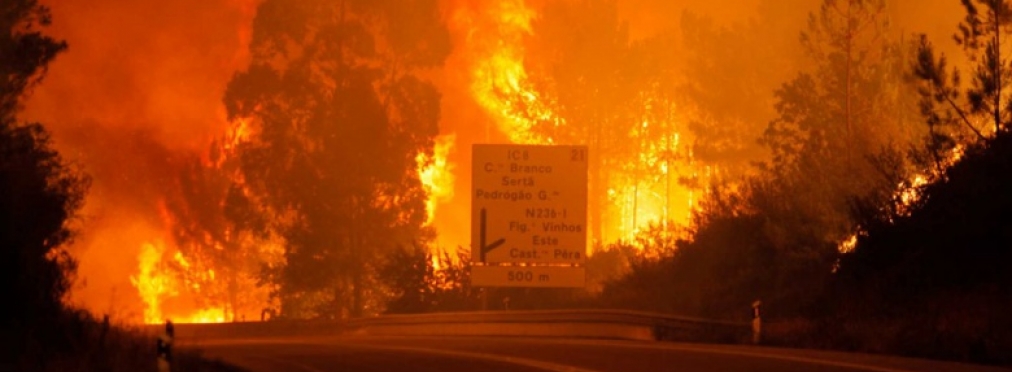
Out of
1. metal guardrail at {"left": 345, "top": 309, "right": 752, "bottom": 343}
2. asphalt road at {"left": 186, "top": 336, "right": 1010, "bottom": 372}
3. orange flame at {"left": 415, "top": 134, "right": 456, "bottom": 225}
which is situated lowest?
asphalt road at {"left": 186, "top": 336, "right": 1010, "bottom": 372}

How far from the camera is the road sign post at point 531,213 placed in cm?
3656

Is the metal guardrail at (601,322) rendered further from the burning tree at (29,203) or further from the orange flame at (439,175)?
the orange flame at (439,175)

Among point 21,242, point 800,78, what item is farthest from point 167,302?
point 21,242

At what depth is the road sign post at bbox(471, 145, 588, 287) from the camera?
120ft

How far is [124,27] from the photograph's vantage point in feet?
286

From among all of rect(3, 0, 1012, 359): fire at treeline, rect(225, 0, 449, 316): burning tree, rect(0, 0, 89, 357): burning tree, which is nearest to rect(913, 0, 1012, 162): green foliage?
rect(3, 0, 1012, 359): fire at treeline

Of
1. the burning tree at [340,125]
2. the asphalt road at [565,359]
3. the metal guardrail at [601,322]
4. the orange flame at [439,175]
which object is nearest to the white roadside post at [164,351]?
the asphalt road at [565,359]

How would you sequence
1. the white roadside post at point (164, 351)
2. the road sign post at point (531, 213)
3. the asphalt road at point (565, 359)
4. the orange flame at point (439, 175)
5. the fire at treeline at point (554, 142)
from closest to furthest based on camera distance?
the white roadside post at point (164, 351), the asphalt road at point (565, 359), the fire at treeline at point (554, 142), the road sign post at point (531, 213), the orange flame at point (439, 175)

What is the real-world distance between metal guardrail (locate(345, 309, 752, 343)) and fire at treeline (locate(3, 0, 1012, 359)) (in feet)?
6.46

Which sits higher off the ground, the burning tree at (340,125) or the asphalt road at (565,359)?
the burning tree at (340,125)

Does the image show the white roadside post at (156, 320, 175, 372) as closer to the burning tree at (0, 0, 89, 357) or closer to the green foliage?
the burning tree at (0, 0, 89, 357)

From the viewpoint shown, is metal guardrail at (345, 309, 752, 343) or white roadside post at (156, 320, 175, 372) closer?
white roadside post at (156, 320, 175, 372)

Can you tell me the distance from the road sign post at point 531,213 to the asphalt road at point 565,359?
10478 mm

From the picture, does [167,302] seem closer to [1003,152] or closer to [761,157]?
[761,157]
